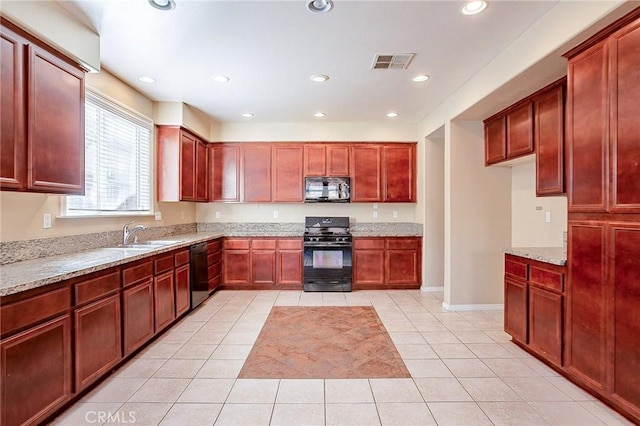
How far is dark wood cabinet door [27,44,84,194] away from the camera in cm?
207

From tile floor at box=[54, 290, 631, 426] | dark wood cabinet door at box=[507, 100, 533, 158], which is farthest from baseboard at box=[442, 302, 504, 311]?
dark wood cabinet door at box=[507, 100, 533, 158]

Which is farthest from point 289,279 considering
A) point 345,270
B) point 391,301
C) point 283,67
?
point 283,67

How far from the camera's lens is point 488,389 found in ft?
7.52

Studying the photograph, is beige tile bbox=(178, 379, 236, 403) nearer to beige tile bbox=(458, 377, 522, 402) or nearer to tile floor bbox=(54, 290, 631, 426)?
tile floor bbox=(54, 290, 631, 426)

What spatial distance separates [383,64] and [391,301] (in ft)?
9.98

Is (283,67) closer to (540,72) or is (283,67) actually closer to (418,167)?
(540,72)

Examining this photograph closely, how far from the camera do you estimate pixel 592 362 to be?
2141 millimetres

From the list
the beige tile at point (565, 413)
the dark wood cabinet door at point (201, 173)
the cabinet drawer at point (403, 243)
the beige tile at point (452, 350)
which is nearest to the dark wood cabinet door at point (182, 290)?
the dark wood cabinet door at point (201, 173)

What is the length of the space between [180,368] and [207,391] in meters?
0.47

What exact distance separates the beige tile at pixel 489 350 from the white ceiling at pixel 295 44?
2698 millimetres

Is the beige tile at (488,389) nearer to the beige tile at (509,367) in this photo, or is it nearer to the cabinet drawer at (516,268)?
the beige tile at (509,367)

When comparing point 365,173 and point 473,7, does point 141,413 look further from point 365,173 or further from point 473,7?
point 365,173

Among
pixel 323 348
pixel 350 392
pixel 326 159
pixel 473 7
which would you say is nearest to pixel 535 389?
pixel 350 392

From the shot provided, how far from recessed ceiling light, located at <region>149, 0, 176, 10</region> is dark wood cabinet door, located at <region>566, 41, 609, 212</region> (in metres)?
2.83
